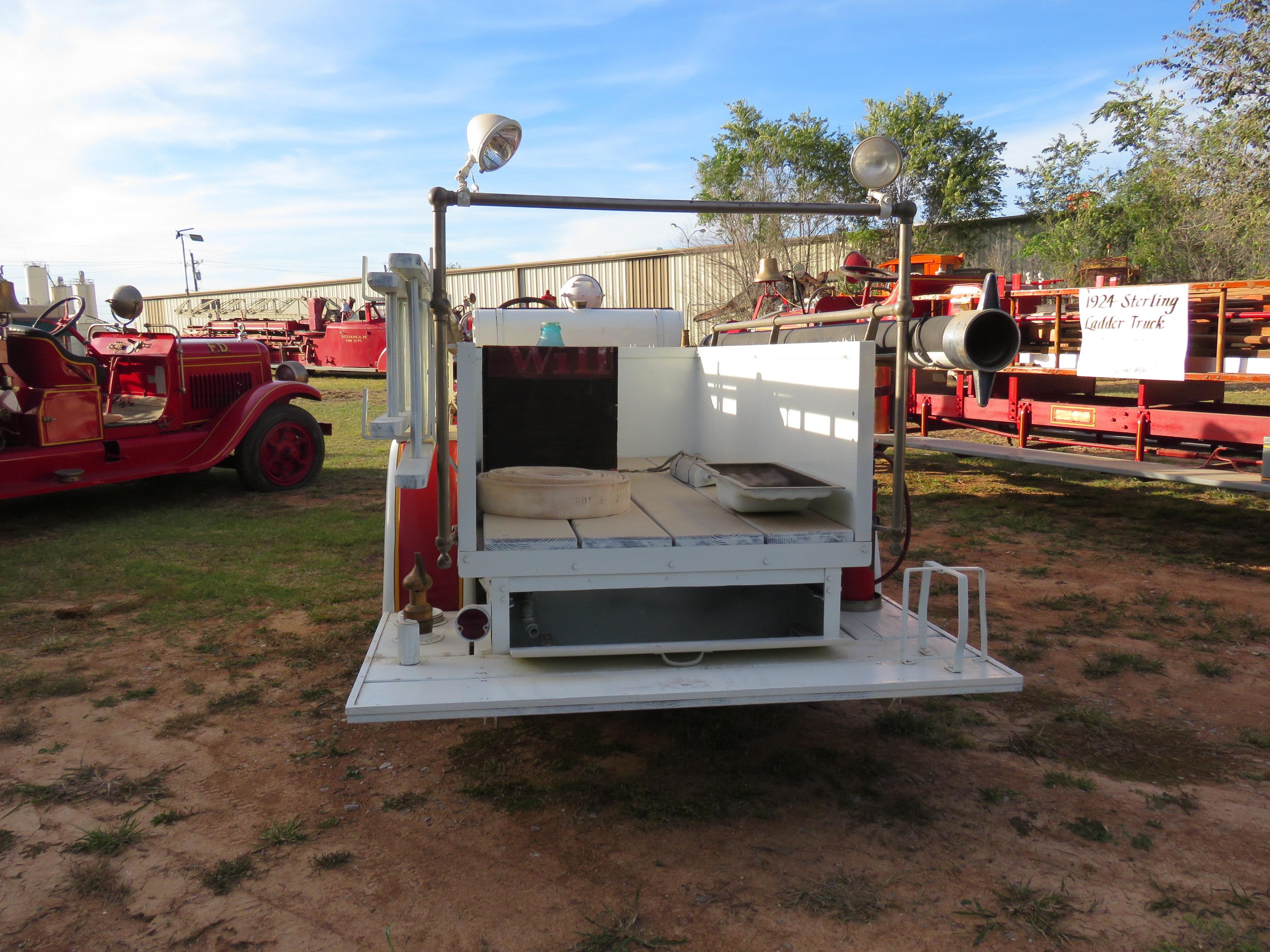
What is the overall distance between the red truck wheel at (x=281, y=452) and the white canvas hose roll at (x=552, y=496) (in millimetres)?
5941

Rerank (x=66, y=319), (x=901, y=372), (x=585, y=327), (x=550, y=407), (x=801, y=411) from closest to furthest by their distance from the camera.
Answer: (x=901, y=372) < (x=801, y=411) < (x=550, y=407) < (x=585, y=327) < (x=66, y=319)

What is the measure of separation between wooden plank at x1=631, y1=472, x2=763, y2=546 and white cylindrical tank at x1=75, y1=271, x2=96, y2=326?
598cm

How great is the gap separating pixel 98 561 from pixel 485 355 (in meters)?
3.77

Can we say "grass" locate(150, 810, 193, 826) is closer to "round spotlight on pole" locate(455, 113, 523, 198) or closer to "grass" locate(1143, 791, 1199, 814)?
"round spotlight on pole" locate(455, 113, 523, 198)

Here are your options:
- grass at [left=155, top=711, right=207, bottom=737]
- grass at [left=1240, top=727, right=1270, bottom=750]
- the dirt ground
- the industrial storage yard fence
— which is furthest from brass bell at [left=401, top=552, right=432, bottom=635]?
the industrial storage yard fence

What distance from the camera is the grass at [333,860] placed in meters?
2.69

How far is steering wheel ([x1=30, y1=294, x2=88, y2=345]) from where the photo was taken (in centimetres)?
711

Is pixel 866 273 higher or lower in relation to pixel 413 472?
higher

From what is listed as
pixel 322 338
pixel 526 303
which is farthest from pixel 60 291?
pixel 322 338

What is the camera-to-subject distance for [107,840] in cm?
279

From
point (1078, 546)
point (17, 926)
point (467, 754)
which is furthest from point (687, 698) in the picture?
point (1078, 546)

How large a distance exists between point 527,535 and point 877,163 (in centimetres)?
198

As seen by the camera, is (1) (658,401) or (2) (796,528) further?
(1) (658,401)

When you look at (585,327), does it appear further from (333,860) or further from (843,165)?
(843,165)
